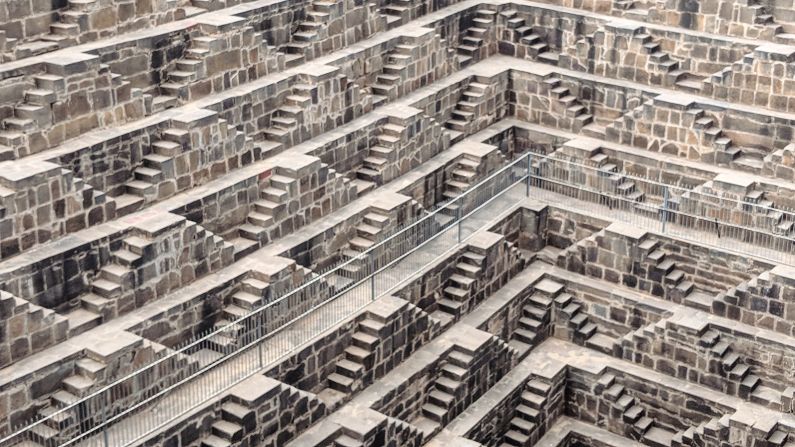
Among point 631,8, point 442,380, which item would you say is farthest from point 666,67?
point 442,380

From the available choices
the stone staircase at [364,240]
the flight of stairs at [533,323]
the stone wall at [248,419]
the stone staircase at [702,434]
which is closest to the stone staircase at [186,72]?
the stone staircase at [364,240]

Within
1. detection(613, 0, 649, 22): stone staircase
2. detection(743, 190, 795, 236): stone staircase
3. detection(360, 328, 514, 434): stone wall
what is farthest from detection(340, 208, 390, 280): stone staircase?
→ detection(613, 0, 649, 22): stone staircase

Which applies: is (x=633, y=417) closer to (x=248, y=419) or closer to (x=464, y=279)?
(x=464, y=279)

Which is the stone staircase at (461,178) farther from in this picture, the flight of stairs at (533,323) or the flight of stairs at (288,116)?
the flight of stairs at (288,116)

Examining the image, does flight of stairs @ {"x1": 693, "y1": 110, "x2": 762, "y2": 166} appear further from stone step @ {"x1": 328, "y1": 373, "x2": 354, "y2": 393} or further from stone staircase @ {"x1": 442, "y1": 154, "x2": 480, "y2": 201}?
stone step @ {"x1": 328, "y1": 373, "x2": 354, "y2": 393}

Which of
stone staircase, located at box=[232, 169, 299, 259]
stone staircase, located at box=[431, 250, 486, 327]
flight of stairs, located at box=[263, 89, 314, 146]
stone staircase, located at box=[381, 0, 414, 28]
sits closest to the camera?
stone staircase, located at box=[232, 169, 299, 259]

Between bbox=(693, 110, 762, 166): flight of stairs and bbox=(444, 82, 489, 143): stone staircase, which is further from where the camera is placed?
bbox=(444, 82, 489, 143): stone staircase
